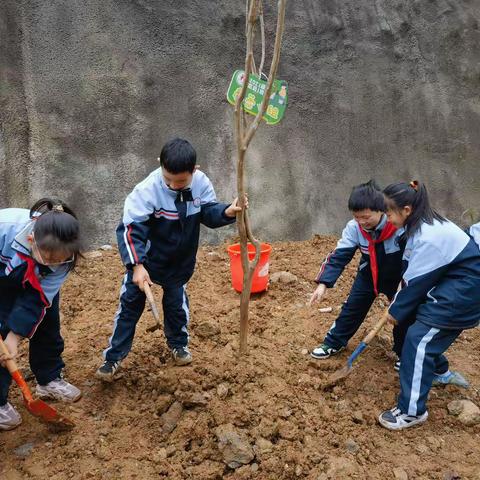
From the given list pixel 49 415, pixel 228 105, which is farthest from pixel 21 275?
pixel 228 105

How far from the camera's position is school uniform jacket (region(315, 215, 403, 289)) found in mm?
2977

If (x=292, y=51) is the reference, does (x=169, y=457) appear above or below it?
below

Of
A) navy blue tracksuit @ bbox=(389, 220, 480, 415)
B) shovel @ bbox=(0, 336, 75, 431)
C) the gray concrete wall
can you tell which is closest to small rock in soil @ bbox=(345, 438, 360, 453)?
navy blue tracksuit @ bbox=(389, 220, 480, 415)

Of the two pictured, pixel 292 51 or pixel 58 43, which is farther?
pixel 292 51

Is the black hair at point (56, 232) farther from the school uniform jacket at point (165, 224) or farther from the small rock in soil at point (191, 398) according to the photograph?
the small rock in soil at point (191, 398)

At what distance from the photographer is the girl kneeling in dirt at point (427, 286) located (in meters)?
2.59

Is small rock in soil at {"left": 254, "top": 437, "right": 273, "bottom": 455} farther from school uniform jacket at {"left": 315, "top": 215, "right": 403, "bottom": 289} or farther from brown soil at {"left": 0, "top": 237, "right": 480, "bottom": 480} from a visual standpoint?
school uniform jacket at {"left": 315, "top": 215, "right": 403, "bottom": 289}

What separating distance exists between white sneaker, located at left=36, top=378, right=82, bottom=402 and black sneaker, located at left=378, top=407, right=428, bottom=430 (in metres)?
1.66

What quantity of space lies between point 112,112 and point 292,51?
199 cm

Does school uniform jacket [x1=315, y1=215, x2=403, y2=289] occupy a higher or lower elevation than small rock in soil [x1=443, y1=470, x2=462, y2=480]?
higher

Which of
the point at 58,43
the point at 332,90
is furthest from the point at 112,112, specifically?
the point at 332,90

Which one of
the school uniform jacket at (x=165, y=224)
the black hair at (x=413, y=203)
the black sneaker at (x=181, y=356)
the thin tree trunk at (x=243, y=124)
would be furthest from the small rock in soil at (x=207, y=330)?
the black hair at (x=413, y=203)

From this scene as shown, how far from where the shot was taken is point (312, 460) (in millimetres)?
2447

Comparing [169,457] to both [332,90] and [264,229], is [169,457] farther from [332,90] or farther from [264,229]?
[332,90]
